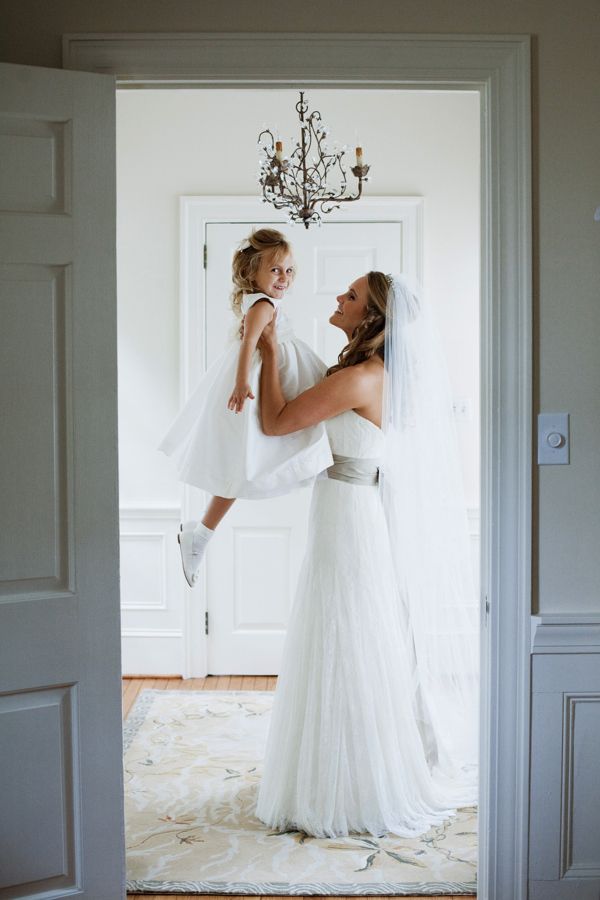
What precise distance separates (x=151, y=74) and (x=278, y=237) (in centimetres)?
85

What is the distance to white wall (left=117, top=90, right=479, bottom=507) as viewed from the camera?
4223 mm

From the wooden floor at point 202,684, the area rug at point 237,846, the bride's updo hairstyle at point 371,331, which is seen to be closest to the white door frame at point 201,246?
the wooden floor at point 202,684

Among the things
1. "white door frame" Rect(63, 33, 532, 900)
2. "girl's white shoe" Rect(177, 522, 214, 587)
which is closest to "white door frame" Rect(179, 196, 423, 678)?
"girl's white shoe" Rect(177, 522, 214, 587)

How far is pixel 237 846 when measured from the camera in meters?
2.70

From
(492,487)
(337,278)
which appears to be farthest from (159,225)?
(492,487)

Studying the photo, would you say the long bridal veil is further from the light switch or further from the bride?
the light switch

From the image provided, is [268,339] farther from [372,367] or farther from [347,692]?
[347,692]

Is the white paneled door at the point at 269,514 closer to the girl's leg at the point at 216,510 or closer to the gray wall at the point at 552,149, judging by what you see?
the girl's leg at the point at 216,510

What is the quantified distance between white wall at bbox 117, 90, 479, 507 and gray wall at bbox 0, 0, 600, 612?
2.11m

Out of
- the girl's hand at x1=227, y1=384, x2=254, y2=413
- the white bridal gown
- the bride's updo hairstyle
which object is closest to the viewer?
the girl's hand at x1=227, y1=384, x2=254, y2=413

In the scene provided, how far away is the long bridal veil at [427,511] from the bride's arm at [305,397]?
0.11 m

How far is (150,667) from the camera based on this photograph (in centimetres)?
440

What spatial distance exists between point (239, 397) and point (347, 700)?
1053 mm

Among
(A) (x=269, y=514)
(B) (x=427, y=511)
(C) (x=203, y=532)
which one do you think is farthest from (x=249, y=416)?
(A) (x=269, y=514)
